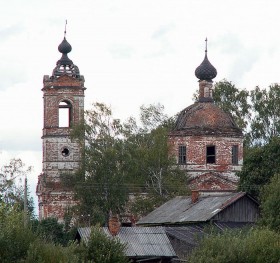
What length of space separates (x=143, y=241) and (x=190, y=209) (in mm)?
4877

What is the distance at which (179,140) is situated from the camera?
6856 centimetres

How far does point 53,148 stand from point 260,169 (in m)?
13.1

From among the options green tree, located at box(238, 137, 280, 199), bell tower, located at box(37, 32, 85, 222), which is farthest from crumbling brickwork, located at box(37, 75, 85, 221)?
green tree, located at box(238, 137, 280, 199)

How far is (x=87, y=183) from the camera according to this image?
220 ft

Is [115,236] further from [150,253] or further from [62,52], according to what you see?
[62,52]

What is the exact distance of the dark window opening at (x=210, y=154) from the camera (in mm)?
68750

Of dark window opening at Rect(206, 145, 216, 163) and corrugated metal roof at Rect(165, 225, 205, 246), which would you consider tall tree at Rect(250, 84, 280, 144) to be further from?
corrugated metal roof at Rect(165, 225, 205, 246)

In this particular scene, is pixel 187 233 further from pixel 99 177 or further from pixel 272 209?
pixel 99 177

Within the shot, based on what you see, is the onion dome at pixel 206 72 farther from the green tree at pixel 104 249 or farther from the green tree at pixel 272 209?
the green tree at pixel 104 249

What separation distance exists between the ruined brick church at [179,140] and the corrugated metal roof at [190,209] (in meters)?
10.7

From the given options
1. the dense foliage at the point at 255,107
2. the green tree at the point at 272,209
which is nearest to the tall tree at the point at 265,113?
the dense foliage at the point at 255,107

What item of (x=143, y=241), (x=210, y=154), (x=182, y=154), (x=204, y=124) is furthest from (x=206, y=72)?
(x=143, y=241)

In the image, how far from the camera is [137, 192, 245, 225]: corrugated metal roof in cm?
5328

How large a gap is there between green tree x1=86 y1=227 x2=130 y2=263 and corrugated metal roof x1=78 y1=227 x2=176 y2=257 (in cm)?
273
